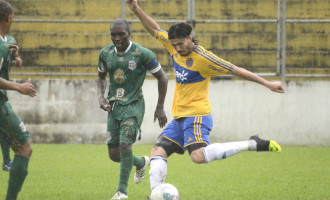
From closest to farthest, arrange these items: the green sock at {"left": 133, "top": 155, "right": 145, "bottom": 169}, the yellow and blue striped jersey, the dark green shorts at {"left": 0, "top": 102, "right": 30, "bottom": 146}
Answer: the dark green shorts at {"left": 0, "top": 102, "right": 30, "bottom": 146} < the yellow and blue striped jersey < the green sock at {"left": 133, "top": 155, "right": 145, "bottom": 169}

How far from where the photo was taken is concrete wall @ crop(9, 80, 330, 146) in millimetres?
13680

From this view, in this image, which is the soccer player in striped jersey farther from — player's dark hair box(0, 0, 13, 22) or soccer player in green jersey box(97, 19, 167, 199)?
player's dark hair box(0, 0, 13, 22)

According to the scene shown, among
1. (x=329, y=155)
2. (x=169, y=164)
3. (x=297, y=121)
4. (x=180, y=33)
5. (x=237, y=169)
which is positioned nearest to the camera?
(x=180, y=33)

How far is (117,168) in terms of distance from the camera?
32.7ft

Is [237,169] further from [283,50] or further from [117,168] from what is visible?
[283,50]

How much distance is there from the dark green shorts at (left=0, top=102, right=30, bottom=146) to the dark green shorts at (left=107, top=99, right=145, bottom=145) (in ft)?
5.23

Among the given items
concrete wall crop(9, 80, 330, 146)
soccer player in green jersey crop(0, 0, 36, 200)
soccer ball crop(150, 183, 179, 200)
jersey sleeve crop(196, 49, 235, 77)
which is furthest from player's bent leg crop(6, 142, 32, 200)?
concrete wall crop(9, 80, 330, 146)

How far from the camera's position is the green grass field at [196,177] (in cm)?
724

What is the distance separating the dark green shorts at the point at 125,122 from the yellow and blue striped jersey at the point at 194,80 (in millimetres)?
763

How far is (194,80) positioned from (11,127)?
200 cm

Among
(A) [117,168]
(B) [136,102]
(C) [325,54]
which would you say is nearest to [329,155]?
(C) [325,54]

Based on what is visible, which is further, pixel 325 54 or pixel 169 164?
pixel 325 54

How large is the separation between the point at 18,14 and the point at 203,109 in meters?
8.83

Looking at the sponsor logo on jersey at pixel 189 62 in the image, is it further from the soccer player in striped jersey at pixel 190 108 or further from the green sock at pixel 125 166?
the green sock at pixel 125 166
